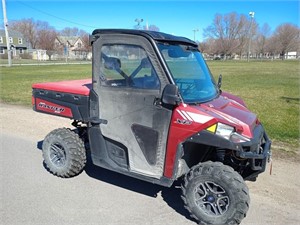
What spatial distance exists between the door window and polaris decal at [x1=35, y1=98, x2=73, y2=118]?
85cm

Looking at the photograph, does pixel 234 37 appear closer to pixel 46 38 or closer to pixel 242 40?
pixel 242 40

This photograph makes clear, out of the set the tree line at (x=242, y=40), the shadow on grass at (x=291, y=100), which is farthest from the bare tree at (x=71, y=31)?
the shadow on grass at (x=291, y=100)

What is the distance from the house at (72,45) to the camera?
2917 inches

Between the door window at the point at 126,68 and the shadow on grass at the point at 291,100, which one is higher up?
the door window at the point at 126,68

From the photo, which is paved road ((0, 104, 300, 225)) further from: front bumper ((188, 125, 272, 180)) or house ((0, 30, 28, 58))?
house ((0, 30, 28, 58))

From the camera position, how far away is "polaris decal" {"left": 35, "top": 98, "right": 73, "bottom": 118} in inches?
156

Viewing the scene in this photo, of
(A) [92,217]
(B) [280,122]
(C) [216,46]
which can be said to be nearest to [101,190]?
(A) [92,217]

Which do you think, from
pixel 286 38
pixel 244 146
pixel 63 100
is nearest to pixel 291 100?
pixel 244 146

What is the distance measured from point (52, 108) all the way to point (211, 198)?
2.62m

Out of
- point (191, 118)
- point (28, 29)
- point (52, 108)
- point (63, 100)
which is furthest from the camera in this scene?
point (28, 29)

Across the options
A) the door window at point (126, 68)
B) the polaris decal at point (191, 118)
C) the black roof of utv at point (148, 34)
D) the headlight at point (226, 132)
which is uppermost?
the black roof of utv at point (148, 34)

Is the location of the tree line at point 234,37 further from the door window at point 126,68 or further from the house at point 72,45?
the door window at point 126,68

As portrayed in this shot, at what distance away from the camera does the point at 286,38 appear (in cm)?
8962

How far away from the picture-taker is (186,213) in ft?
10.8
